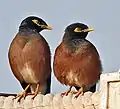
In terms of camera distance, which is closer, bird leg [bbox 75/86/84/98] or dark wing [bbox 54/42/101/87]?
bird leg [bbox 75/86/84/98]

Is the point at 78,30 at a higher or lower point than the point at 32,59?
higher

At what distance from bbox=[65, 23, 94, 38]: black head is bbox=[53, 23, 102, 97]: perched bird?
0.09 feet

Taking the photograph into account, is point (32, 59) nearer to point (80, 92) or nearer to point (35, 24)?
point (35, 24)

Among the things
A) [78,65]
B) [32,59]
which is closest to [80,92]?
[78,65]

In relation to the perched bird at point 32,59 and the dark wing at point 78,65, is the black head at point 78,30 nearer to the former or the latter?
the dark wing at point 78,65

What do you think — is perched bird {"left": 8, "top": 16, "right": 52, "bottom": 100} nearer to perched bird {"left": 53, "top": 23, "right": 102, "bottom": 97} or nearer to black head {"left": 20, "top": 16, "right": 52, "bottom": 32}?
black head {"left": 20, "top": 16, "right": 52, "bottom": 32}

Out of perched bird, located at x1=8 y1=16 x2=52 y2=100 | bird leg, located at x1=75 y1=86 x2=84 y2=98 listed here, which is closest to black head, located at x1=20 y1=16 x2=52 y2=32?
perched bird, located at x1=8 y1=16 x2=52 y2=100

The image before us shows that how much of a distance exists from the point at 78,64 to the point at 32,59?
0.90m

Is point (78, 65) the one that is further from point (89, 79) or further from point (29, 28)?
point (29, 28)

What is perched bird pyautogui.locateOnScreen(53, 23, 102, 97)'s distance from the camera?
9.39 m

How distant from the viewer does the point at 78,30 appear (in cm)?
984

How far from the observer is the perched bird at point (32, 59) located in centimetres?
978

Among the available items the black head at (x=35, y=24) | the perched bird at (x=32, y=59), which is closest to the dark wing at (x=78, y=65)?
the perched bird at (x=32, y=59)

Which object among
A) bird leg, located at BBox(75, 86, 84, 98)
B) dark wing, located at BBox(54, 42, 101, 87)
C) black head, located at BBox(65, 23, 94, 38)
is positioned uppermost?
black head, located at BBox(65, 23, 94, 38)
